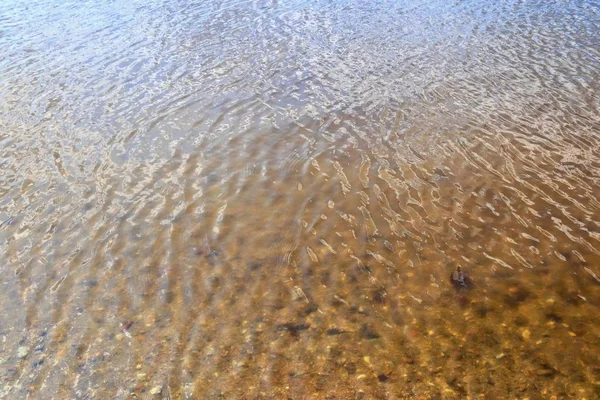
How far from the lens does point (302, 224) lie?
784cm

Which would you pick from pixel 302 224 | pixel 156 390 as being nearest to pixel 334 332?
pixel 156 390

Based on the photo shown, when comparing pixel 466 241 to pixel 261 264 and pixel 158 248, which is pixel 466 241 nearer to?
pixel 261 264

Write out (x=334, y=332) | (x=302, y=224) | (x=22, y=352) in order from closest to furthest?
(x=22, y=352), (x=334, y=332), (x=302, y=224)

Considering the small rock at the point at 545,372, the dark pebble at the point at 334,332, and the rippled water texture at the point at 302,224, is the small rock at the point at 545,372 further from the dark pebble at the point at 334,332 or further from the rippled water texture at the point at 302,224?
the dark pebble at the point at 334,332

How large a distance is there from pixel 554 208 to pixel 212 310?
18.4 feet

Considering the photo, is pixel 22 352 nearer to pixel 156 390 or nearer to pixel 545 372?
pixel 156 390

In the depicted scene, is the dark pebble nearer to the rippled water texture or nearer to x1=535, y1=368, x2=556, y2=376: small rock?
the rippled water texture

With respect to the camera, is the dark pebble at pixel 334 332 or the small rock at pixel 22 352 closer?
the small rock at pixel 22 352

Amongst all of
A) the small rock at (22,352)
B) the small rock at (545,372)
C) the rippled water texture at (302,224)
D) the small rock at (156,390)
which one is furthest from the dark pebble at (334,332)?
the small rock at (22,352)

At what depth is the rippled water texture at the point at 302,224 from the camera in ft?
18.1

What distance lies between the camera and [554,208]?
798 cm

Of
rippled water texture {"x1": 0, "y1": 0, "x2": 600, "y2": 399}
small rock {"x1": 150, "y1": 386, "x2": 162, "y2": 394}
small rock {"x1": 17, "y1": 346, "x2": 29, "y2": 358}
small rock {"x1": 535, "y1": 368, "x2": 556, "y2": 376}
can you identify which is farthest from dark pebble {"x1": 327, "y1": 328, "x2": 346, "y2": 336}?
Result: small rock {"x1": 17, "y1": 346, "x2": 29, "y2": 358}

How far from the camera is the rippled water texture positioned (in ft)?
18.1

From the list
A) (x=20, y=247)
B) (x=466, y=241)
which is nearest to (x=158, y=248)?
(x=20, y=247)
